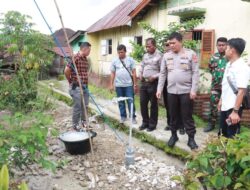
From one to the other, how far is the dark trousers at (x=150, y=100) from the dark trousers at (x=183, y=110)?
→ 0.92m

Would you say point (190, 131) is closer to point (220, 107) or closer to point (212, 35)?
point (220, 107)

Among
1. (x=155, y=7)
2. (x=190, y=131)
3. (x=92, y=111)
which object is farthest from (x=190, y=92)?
(x=155, y=7)

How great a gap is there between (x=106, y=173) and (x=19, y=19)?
313 inches

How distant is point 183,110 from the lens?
4590 mm

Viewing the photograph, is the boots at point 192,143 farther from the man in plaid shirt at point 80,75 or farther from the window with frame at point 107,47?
the window with frame at point 107,47

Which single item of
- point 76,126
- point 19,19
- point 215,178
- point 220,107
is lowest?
point 76,126

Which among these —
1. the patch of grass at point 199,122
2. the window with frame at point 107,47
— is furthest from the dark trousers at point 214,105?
the window with frame at point 107,47

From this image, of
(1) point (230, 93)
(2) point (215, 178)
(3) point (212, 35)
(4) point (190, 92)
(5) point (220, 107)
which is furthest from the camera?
(3) point (212, 35)

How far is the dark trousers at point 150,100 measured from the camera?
5.63 m

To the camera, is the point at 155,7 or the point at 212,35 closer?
the point at 212,35

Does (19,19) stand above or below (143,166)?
above

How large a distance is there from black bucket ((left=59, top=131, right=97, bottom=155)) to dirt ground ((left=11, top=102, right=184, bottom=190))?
0.09 meters

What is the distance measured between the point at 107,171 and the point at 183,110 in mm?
1429

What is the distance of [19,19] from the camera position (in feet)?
35.3
